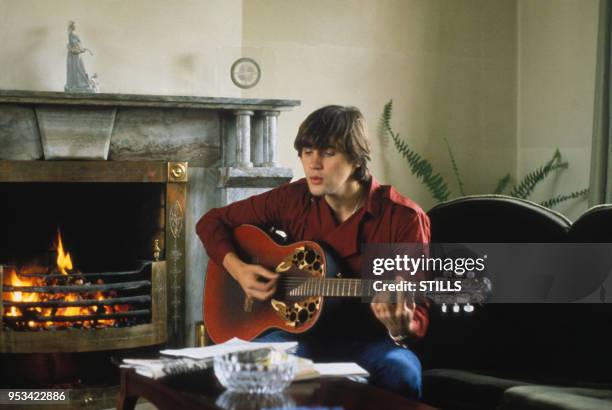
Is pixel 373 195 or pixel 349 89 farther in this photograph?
pixel 349 89

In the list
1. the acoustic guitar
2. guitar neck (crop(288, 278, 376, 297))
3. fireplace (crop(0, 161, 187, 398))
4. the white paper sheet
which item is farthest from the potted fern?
the white paper sheet

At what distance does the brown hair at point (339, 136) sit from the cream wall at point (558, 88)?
1.91m

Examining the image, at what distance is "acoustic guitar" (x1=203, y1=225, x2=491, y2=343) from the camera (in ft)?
7.28

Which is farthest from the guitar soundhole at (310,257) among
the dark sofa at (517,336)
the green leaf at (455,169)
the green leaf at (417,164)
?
the green leaf at (455,169)

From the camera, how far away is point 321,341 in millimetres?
2311

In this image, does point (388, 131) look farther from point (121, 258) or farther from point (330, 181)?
point (330, 181)

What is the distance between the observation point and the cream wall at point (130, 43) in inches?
132

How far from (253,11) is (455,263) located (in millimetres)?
1801

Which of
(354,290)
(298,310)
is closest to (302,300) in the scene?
(298,310)

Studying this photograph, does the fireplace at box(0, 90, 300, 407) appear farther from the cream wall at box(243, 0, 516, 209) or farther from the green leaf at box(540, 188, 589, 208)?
the green leaf at box(540, 188, 589, 208)

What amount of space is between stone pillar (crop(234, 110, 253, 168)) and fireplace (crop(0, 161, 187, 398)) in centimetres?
23

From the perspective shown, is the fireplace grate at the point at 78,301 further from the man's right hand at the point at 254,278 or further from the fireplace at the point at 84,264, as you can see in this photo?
the man's right hand at the point at 254,278

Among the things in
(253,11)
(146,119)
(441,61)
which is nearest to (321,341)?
(146,119)

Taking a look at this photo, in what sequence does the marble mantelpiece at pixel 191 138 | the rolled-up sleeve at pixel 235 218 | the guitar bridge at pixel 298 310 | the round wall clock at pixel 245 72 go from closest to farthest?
the guitar bridge at pixel 298 310, the rolled-up sleeve at pixel 235 218, the marble mantelpiece at pixel 191 138, the round wall clock at pixel 245 72
